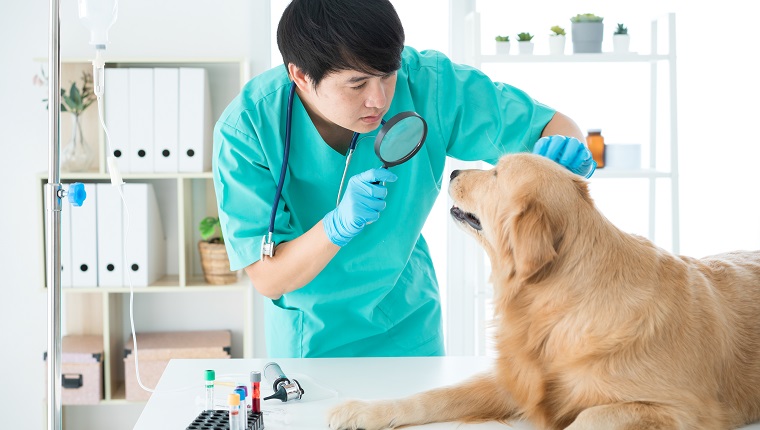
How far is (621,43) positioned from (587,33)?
153 millimetres

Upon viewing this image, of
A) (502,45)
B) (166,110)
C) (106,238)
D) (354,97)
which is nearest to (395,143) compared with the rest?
(354,97)

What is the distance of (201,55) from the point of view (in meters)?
3.21

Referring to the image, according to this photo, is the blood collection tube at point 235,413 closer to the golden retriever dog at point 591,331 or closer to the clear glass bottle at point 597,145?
the golden retriever dog at point 591,331

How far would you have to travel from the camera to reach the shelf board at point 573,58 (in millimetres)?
2904

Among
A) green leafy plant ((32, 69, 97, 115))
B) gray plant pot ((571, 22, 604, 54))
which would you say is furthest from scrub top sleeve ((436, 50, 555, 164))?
green leafy plant ((32, 69, 97, 115))

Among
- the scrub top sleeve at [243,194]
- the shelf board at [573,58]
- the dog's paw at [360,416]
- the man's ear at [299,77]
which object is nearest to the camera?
the dog's paw at [360,416]

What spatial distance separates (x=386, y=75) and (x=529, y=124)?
0.47 metres

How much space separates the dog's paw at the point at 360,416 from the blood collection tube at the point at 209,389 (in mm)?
208

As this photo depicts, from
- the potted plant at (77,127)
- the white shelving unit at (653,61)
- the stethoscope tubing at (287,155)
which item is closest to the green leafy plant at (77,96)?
the potted plant at (77,127)

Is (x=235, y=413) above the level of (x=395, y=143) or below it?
below

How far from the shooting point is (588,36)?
2.94 metres

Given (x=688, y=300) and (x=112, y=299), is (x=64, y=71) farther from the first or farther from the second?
(x=688, y=300)

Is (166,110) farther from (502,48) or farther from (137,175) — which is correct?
(502,48)

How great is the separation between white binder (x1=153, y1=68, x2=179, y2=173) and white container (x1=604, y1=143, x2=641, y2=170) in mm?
1738
